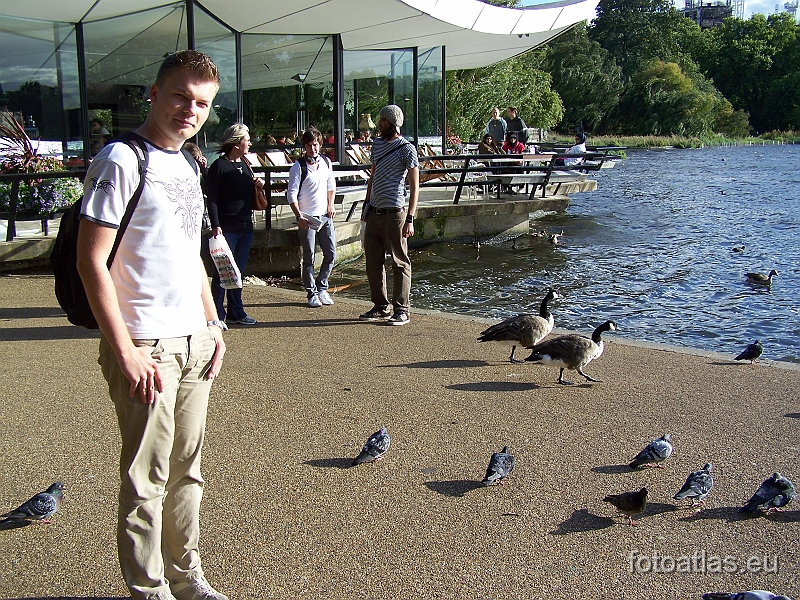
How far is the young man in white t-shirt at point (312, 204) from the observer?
8.92 metres

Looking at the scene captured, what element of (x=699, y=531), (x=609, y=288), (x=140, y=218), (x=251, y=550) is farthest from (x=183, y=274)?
(x=609, y=288)

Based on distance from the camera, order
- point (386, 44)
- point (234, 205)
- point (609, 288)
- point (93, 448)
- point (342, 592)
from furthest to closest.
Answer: point (386, 44)
point (609, 288)
point (234, 205)
point (93, 448)
point (342, 592)

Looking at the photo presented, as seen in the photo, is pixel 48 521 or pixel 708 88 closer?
pixel 48 521

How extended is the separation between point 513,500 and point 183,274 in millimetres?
2273

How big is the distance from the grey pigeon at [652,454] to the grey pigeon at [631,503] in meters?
0.59

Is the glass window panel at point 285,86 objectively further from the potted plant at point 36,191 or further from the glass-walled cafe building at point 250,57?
the potted plant at point 36,191

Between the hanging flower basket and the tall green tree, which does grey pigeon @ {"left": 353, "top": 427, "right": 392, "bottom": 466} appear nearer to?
the hanging flower basket

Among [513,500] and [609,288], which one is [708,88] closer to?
[609,288]

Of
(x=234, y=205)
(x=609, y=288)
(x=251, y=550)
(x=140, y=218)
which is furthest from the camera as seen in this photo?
(x=609, y=288)

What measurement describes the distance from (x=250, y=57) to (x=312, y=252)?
8.63 metres

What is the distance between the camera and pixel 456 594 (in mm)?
3402

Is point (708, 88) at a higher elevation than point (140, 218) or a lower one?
higher

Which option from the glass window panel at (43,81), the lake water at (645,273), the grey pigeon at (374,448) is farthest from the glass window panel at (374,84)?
the grey pigeon at (374,448)

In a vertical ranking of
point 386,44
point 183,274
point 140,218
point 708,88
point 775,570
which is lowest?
point 775,570
